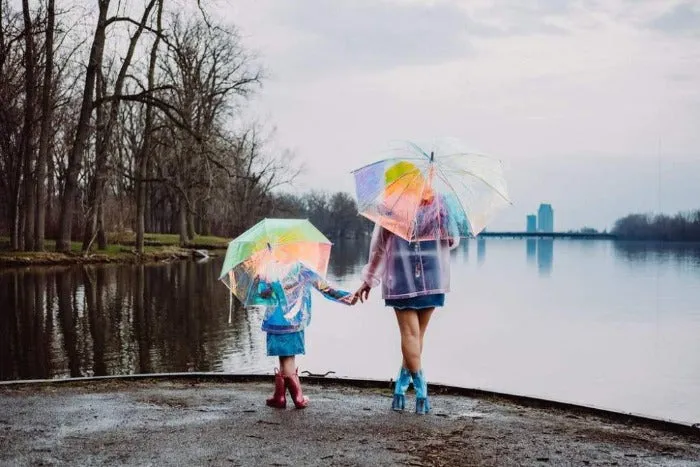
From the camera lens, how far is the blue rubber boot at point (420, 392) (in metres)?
7.19

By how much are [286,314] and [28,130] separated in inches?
1177

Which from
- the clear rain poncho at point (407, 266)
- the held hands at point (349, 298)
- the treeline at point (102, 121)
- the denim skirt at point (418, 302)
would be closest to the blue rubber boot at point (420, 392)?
the denim skirt at point (418, 302)

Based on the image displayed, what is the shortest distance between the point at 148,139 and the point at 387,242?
1343 inches

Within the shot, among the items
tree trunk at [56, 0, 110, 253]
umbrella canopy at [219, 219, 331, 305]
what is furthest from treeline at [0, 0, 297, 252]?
umbrella canopy at [219, 219, 331, 305]

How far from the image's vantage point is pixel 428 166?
23.6 ft

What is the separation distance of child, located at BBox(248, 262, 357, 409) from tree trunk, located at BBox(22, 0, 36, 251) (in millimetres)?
26229

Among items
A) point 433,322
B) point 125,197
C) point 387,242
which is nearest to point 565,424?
point 387,242

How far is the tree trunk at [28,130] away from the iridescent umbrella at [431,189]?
2658 cm

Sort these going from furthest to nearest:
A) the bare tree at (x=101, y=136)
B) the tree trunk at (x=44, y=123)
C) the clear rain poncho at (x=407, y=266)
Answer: the bare tree at (x=101, y=136) < the tree trunk at (x=44, y=123) < the clear rain poncho at (x=407, y=266)

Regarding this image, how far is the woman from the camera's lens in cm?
714

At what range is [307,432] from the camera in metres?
6.53

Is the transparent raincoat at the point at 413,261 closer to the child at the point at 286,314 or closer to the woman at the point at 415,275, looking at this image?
the woman at the point at 415,275

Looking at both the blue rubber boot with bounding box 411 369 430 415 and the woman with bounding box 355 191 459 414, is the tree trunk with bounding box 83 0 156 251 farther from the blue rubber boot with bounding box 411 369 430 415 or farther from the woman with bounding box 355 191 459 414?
the blue rubber boot with bounding box 411 369 430 415

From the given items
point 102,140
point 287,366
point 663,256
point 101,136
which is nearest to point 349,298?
point 287,366
